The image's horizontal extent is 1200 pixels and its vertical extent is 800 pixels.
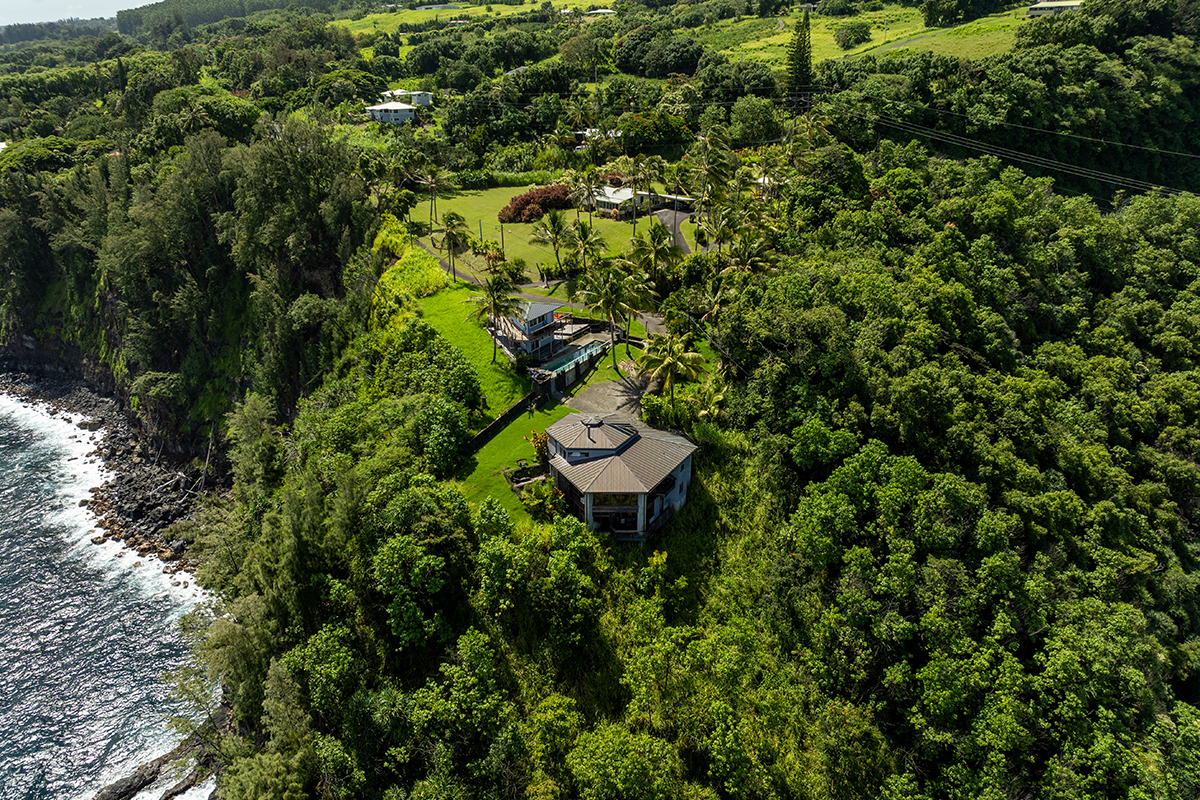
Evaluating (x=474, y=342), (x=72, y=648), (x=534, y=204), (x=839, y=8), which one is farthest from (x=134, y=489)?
(x=839, y=8)

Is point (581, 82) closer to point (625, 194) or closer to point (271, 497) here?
point (625, 194)

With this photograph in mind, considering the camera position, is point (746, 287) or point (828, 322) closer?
point (828, 322)

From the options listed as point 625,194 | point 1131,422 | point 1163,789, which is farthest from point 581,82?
point 1163,789

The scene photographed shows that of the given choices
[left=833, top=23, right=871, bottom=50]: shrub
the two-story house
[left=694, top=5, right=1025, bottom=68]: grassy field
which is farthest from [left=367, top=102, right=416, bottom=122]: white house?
[left=833, top=23, right=871, bottom=50]: shrub

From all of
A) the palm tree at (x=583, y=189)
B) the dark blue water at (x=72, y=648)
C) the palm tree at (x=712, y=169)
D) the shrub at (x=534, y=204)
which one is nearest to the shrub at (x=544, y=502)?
the dark blue water at (x=72, y=648)

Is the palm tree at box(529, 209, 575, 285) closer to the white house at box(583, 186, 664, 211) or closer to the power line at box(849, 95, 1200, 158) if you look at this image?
the white house at box(583, 186, 664, 211)

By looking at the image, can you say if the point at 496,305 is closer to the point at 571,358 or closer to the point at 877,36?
the point at 571,358
